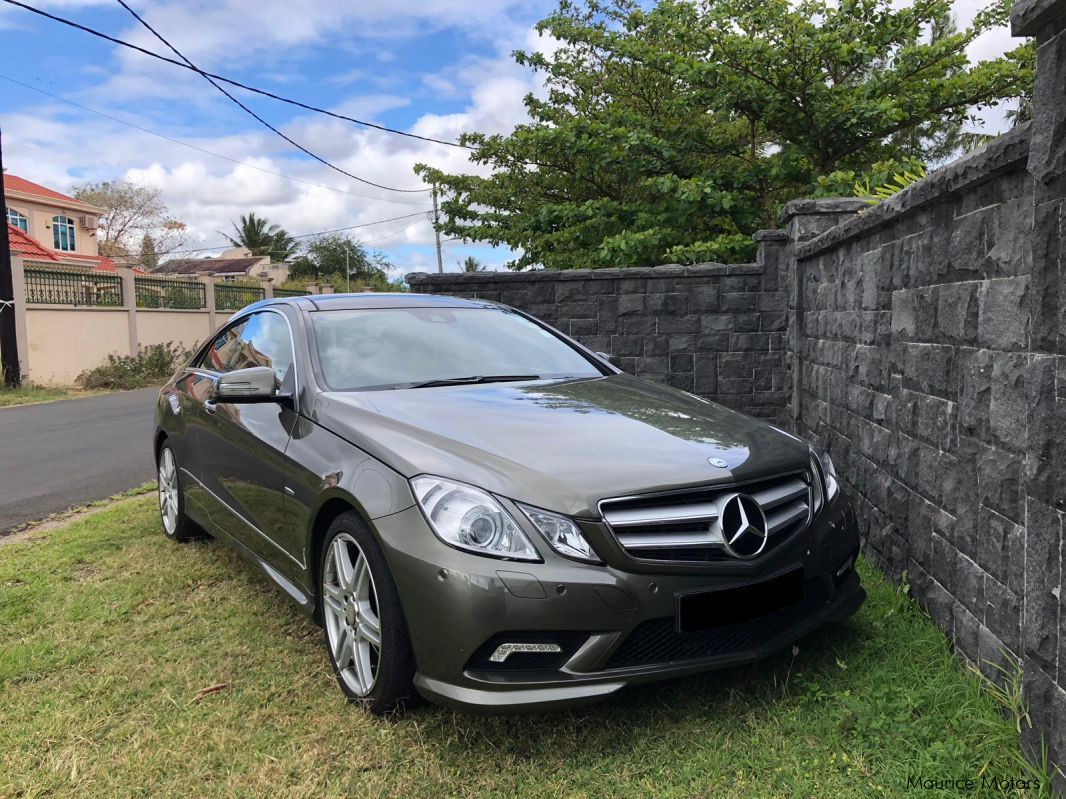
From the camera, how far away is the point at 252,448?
364 centimetres

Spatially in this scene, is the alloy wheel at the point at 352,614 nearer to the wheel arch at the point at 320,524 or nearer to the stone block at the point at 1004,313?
the wheel arch at the point at 320,524

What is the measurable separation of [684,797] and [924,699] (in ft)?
3.14

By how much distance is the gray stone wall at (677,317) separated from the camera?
7371mm

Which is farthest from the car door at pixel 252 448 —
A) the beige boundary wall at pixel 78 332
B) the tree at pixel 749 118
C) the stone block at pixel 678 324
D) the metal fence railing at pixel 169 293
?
the metal fence railing at pixel 169 293

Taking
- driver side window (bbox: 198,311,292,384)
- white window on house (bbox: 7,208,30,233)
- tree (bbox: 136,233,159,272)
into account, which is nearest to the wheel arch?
driver side window (bbox: 198,311,292,384)

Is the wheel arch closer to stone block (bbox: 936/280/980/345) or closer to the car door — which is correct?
the car door

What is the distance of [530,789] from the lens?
236 cm

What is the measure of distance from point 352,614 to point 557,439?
0.96 meters

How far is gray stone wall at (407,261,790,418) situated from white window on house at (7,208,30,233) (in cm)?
3297

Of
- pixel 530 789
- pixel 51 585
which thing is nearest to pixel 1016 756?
pixel 530 789

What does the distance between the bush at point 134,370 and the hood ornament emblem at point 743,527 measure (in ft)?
61.5

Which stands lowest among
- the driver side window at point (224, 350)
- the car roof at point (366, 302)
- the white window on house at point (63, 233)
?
the driver side window at point (224, 350)

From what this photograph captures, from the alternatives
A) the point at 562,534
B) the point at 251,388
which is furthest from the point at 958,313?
the point at 251,388

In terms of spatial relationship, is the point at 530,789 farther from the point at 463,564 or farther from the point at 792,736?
the point at 792,736
